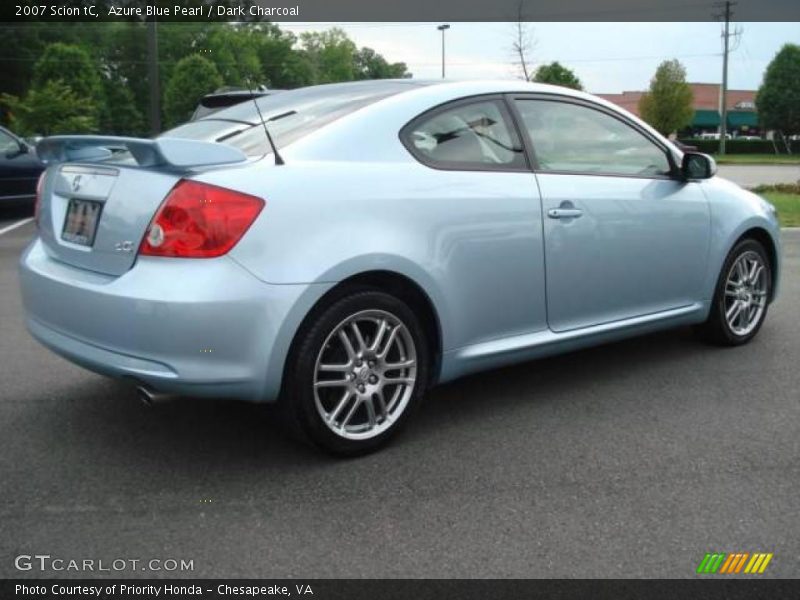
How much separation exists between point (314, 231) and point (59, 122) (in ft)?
71.8

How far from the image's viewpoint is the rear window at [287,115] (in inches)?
138

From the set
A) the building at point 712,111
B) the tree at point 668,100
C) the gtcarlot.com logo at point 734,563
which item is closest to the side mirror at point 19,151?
the gtcarlot.com logo at point 734,563

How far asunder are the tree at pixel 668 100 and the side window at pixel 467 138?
179ft

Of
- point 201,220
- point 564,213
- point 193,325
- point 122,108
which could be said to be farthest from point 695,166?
point 122,108

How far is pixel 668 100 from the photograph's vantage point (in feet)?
183

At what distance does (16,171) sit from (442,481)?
1150cm

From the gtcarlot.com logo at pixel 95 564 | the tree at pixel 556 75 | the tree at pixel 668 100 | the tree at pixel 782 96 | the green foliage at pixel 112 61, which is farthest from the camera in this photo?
the tree at pixel 782 96

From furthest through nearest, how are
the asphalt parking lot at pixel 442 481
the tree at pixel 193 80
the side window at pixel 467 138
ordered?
the tree at pixel 193 80
the side window at pixel 467 138
the asphalt parking lot at pixel 442 481

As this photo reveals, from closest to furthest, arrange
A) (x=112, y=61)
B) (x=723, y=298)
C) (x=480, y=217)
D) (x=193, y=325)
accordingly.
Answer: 1. (x=193, y=325)
2. (x=480, y=217)
3. (x=723, y=298)
4. (x=112, y=61)

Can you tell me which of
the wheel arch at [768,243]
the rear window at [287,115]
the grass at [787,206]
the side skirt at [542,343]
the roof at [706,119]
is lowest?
the grass at [787,206]

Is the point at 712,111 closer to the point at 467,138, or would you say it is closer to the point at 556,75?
the point at 556,75

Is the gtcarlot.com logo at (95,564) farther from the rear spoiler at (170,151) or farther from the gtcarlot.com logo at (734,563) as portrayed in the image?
the gtcarlot.com logo at (734,563)

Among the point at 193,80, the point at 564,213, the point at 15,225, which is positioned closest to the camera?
the point at 564,213
